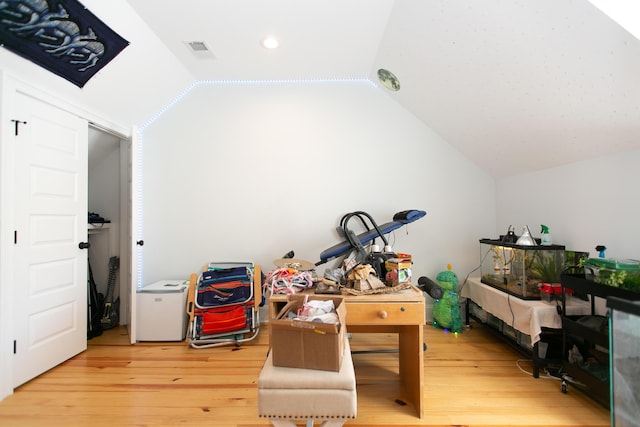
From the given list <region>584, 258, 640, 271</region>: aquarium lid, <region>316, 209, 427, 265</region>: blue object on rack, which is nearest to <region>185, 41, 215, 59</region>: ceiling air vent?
<region>316, 209, 427, 265</region>: blue object on rack

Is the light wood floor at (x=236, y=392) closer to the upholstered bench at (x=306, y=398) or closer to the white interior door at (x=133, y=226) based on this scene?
the white interior door at (x=133, y=226)

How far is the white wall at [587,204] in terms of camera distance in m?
1.84

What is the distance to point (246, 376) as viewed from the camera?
2.09m

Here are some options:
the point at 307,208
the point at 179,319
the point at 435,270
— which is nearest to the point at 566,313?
the point at 435,270

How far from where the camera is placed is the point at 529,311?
2.03 m

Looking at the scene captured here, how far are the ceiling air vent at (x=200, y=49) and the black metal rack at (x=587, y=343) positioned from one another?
3.24m

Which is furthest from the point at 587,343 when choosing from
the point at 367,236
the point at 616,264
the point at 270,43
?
the point at 270,43

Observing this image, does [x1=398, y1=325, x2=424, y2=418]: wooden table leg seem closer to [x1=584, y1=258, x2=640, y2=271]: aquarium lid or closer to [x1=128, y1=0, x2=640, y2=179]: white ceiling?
[x1=584, y1=258, x2=640, y2=271]: aquarium lid

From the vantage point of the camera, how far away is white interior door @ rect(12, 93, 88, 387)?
1988mm

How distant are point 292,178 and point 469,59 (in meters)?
1.86

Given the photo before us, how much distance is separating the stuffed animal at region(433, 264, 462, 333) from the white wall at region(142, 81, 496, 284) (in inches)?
9.2

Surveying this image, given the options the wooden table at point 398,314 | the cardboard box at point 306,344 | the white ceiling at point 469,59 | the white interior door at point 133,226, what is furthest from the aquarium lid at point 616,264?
the white interior door at point 133,226

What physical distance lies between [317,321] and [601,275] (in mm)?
1673

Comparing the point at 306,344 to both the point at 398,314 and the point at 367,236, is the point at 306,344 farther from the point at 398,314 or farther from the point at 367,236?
the point at 367,236
